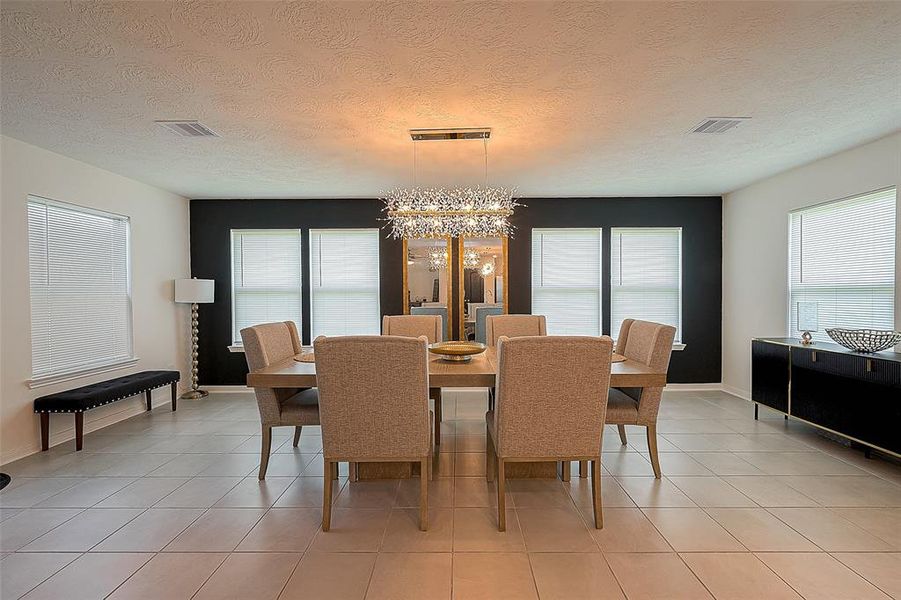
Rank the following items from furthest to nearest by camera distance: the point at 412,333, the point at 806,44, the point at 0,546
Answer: the point at 412,333, the point at 0,546, the point at 806,44

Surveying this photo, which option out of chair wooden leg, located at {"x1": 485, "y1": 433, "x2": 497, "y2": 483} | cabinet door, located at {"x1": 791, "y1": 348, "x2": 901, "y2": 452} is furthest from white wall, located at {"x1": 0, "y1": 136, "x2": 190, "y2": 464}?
cabinet door, located at {"x1": 791, "y1": 348, "x2": 901, "y2": 452}

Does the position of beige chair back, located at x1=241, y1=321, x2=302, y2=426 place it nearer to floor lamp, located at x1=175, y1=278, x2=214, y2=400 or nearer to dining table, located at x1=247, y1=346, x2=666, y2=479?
dining table, located at x1=247, y1=346, x2=666, y2=479

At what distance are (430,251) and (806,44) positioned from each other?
4135mm

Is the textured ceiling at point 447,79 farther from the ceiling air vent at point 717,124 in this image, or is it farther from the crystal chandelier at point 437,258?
the crystal chandelier at point 437,258

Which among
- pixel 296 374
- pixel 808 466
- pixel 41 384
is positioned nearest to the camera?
pixel 296 374

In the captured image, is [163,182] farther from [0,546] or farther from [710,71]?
[710,71]

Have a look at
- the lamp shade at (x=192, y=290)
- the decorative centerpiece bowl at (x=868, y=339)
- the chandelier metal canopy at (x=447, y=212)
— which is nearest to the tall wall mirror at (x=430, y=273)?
the chandelier metal canopy at (x=447, y=212)

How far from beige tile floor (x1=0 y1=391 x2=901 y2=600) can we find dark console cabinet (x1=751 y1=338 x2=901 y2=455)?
0.85ft

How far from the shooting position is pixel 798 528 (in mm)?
2387

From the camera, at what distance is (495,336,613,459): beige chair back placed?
91.0 inches

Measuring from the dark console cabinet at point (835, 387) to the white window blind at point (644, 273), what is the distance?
1.46m

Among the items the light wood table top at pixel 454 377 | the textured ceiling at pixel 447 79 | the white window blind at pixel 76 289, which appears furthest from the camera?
the white window blind at pixel 76 289

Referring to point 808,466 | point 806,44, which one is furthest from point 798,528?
point 806,44

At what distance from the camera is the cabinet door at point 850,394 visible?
3.03 meters
